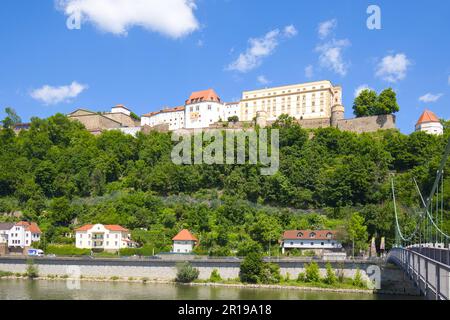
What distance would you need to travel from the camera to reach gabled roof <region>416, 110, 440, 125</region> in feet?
179

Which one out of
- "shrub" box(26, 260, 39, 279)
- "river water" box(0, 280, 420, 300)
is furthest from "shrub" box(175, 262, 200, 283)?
"shrub" box(26, 260, 39, 279)

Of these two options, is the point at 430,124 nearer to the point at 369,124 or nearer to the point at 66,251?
the point at 369,124

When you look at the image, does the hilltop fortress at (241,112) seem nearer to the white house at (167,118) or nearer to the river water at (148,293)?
the white house at (167,118)

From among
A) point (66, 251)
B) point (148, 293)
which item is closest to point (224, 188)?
point (66, 251)

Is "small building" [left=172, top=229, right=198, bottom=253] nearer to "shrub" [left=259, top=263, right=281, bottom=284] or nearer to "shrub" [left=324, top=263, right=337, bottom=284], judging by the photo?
"shrub" [left=259, top=263, right=281, bottom=284]

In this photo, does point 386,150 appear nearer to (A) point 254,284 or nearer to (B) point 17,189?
(A) point 254,284

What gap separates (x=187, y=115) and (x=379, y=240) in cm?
3857

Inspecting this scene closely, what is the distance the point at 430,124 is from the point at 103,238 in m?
36.9

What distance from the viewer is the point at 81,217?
4197cm

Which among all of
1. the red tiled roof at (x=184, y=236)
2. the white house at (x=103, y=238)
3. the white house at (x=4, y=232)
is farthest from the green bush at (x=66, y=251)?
the red tiled roof at (x=184, y=236)

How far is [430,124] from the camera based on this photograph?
5416cm

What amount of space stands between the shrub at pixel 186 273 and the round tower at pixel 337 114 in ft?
109

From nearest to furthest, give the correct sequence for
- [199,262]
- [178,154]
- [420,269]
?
[420,269], [199,262], [178,154]
